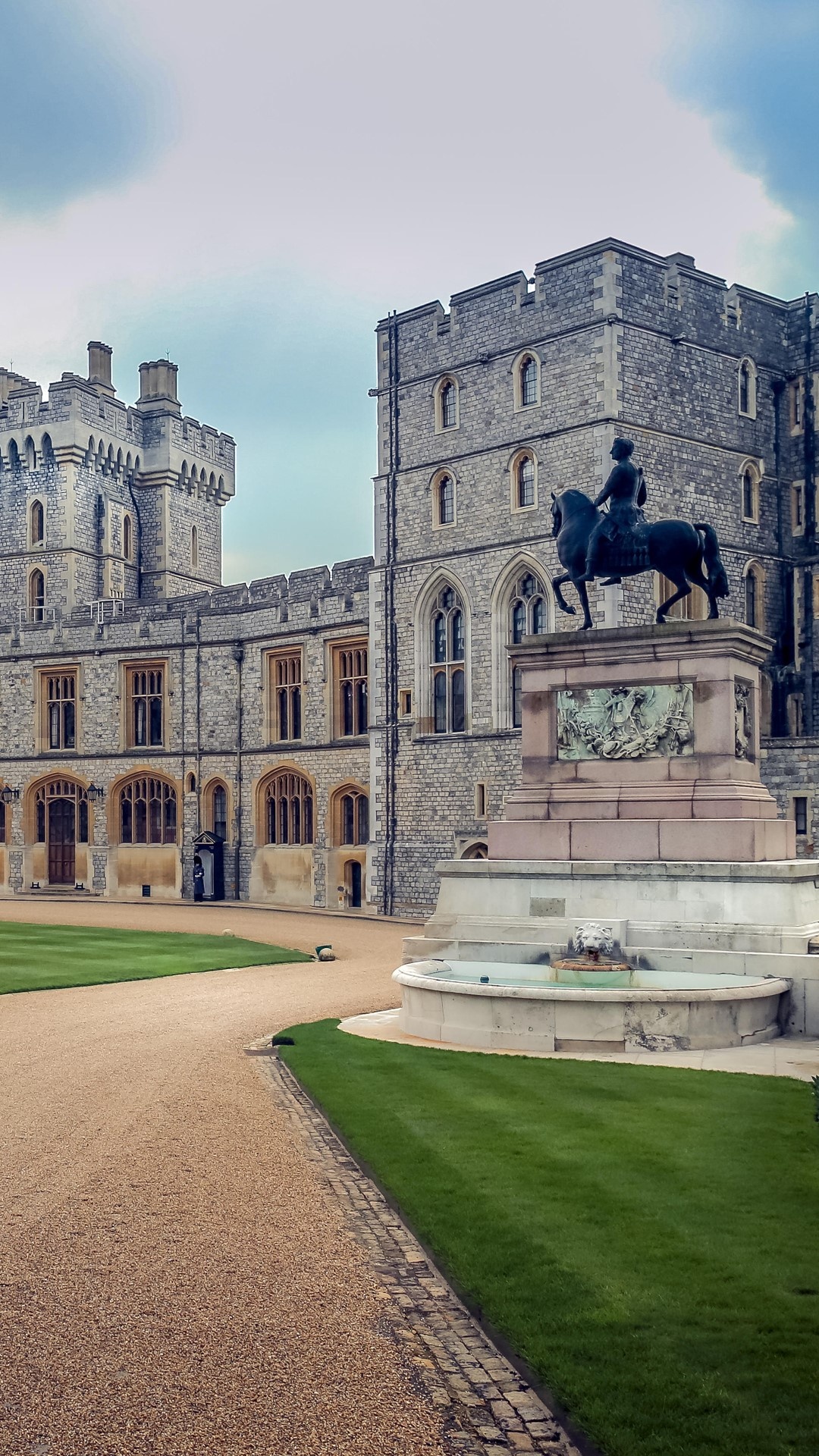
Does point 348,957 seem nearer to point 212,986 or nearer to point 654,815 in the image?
point 212,986

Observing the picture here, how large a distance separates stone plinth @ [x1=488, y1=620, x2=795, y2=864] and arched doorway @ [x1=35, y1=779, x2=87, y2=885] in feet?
95.3

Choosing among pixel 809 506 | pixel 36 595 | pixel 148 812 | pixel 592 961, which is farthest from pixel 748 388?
pixel 36 595

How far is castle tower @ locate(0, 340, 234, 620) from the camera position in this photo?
50.3m

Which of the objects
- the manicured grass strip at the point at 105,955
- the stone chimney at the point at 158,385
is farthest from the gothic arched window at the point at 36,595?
the manicured grass strip at the point at 105,955

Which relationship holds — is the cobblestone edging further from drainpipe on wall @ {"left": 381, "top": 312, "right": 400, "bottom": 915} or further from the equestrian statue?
drainpipe on wall @ {"left": 381, "top": 312, "right": 400, "bottom": 915}

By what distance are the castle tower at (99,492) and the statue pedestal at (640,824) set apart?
3521cm

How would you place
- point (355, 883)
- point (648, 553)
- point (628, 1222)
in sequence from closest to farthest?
point (628, 1222) < point (648, 553) < point (355, 883)

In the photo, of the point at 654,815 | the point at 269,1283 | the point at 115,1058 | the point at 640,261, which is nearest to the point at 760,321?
the point at 640,261

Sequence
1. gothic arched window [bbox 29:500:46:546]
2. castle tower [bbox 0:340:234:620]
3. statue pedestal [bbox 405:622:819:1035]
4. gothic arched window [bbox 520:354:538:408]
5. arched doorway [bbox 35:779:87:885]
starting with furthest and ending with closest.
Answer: gothic arched window [bbox 29:500:46:546], castle tower [bbox 0:340:234:620], arched doorway [bbox 35:779:87:885], gothic arched window [bbox 520:354:538:408], statue pedestal [bbox 405:622:819:1035]

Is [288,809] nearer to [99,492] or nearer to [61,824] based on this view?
[61,824]

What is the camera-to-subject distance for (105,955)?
2167 centimetres

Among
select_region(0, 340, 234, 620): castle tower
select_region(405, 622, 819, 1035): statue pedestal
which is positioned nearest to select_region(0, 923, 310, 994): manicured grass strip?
select_region(405, 622, 819, 1035): statue pedestal

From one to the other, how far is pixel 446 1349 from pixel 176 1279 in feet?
5.03

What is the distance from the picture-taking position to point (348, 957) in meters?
22.8
